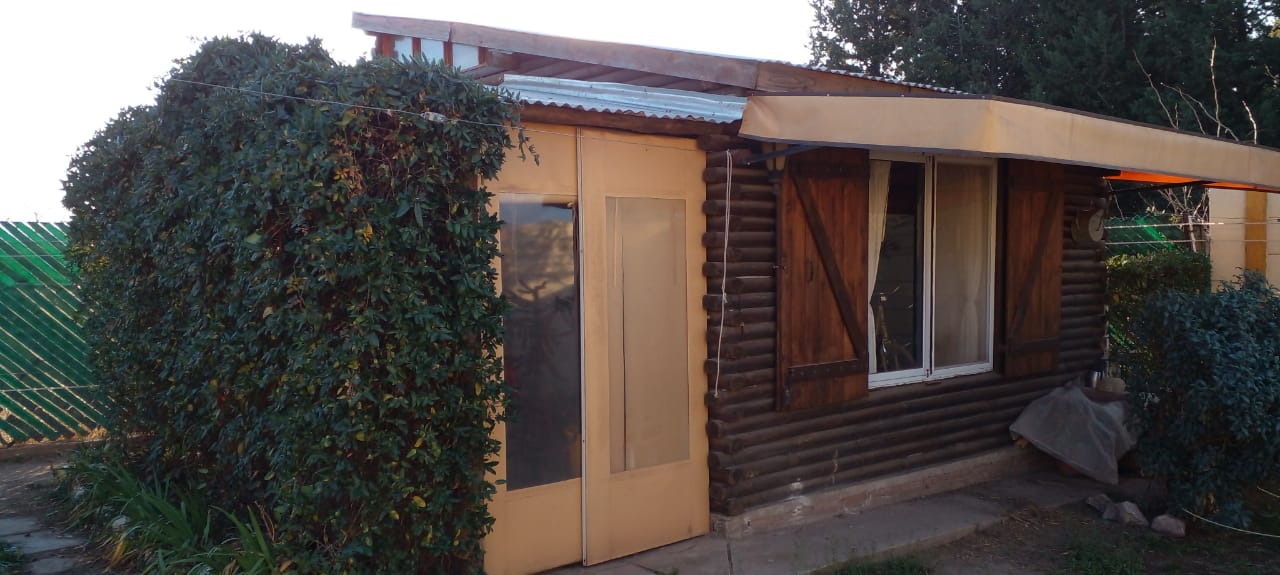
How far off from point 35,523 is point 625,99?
4.54m

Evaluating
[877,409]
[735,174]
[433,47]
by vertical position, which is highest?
[433,47]

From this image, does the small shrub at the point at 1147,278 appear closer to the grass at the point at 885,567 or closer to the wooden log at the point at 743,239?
the grass at the point at 885,567


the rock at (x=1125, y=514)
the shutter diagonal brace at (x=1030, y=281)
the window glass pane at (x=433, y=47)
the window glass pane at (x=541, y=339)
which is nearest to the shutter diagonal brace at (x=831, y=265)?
the window glass pane at (x=541, y=339)

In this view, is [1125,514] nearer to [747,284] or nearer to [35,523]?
[747,284]

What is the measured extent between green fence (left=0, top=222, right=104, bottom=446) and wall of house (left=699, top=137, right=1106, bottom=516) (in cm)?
527

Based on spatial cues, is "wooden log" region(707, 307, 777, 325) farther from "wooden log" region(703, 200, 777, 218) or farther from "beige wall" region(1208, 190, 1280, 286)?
"beige wall" region(1208, 190, 1280, 286)

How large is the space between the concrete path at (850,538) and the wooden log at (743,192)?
2.06 metres

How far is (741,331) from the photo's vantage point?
608 cm

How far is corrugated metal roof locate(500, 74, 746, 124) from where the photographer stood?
524cm

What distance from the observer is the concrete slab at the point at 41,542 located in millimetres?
5582

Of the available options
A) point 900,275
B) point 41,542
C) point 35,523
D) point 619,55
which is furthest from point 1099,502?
point 35,523

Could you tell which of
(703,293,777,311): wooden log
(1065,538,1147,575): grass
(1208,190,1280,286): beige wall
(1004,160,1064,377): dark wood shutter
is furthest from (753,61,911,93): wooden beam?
(1208,190,1280,286): beige wall

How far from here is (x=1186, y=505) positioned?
21.4 feet

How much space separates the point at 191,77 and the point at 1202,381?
6.45 metres
